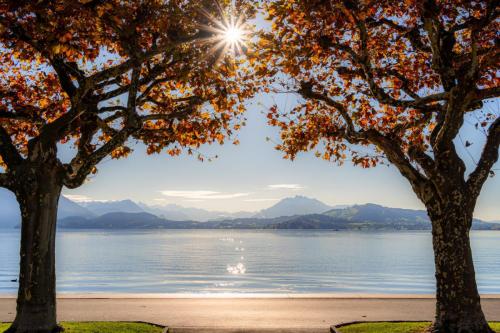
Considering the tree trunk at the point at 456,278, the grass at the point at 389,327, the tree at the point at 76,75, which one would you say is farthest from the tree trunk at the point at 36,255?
the tree trunk at the point at 456,278

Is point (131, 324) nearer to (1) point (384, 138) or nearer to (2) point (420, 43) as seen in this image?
(1) point (384, 138)

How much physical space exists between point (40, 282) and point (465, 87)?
10819 millimetres

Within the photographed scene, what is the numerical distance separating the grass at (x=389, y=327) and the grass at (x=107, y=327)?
512 cm

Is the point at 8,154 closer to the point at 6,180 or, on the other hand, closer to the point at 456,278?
the point at 6,180

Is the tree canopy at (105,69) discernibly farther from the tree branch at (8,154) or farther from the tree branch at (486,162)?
the tree branch at (486,162)

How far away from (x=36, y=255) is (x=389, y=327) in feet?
29.6

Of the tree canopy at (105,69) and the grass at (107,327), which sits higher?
the tree canopy at (105,69)

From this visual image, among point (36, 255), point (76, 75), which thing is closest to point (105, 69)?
point (76, 75)

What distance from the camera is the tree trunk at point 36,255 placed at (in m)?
11.9

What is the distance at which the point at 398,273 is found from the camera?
235ft

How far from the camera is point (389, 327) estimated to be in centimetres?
1355

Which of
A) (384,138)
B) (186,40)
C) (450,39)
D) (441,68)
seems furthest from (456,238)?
(186,40)

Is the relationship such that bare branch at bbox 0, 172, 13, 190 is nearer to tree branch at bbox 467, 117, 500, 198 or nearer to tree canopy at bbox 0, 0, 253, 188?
tree canopy at bbox 0, 0, 253, 188

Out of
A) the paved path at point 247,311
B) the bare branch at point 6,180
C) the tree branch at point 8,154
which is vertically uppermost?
the tree branch at point 8,154
